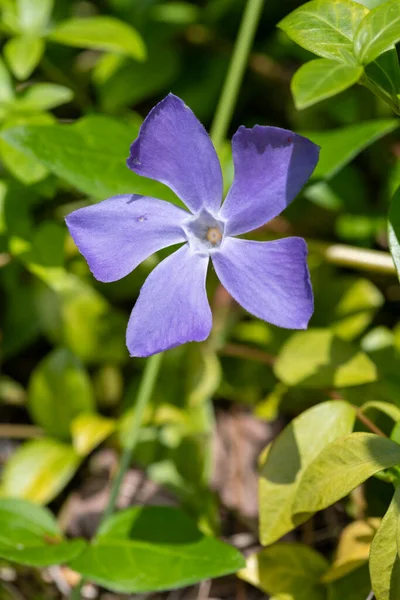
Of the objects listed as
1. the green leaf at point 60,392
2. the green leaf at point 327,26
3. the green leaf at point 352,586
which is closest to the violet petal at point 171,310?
the green leaf at point 327,26

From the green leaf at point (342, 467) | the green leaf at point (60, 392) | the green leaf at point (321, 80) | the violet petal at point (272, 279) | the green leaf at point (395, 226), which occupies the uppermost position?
the green leaf at point (321, 80)

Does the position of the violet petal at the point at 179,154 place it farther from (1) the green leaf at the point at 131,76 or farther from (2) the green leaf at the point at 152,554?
(1) the green leaf at the point at 131,76

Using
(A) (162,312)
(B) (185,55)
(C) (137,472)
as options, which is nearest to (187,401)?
(C) (137,472)

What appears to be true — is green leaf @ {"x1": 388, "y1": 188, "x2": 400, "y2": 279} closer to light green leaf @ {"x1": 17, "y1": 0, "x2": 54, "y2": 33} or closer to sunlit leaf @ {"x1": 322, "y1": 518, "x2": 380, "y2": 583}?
sunlit leaf @ {"x1": 322, "y1": 518, "x2": 380, "y2": 583}

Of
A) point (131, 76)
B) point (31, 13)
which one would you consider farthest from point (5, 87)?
point (131, 76)

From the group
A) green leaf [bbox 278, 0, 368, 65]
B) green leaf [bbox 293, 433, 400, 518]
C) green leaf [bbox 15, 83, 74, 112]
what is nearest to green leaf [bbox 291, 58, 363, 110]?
green leaf [bbox 278, 0, 368, 65]

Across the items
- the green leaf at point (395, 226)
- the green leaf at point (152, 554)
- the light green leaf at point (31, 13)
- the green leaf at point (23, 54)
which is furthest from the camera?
the light green leaf at point (31, 13)
